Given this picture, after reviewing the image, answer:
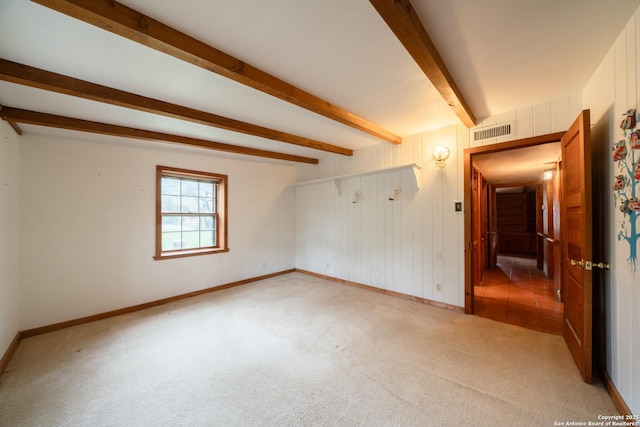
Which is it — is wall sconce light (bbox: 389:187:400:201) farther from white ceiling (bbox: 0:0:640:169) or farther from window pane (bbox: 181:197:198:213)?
window pane (bbox: 181:197:198:213)

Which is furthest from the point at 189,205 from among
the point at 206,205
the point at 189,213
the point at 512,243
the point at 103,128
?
the point at 512,243

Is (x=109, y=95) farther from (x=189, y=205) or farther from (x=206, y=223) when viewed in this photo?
(x=206, y=223)

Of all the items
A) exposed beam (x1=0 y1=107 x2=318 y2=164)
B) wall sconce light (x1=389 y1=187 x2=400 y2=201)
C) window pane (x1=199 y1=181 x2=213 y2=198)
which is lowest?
wall sconce light (x1=389 y1=187 x2=400 y2=201)

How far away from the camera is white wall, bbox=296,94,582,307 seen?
3.18m

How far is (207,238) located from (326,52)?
380 cm

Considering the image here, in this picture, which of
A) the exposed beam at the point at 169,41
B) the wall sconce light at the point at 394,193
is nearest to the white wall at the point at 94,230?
the exposed beam at the point at 169,41

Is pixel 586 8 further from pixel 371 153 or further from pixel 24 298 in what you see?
pixel 24 298

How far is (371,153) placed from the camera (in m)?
4.23

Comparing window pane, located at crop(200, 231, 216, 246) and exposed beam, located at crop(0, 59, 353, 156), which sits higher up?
exposed beam, located at crop(0, 59, 353, 156)

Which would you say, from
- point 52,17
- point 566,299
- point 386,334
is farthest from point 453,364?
point 52,17

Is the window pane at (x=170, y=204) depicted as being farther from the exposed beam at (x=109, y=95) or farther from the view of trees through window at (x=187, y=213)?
the exposed beam at (x=109, y=95)

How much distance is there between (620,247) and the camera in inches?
64.2

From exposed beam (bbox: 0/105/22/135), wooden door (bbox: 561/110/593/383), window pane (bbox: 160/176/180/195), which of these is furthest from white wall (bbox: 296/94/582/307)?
exposed beam (bbox: 0/105/22/135)

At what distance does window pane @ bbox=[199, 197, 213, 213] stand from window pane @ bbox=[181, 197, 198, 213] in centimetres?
10
